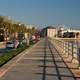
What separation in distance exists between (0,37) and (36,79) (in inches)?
3540

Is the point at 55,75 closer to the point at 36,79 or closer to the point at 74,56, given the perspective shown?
the point at 36,79

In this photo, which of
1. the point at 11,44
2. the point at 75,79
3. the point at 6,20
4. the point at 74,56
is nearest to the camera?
the point at 75,79

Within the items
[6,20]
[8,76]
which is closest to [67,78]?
[8,76]

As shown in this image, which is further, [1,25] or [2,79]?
[1,25]

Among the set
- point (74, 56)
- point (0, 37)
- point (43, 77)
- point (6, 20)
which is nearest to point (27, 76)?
point (43, 77)

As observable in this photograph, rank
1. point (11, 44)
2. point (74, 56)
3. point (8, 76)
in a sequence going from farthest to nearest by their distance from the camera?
point (11, 44)
point (74, 56)
point (8, 76)

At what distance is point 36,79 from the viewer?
12.8 meters

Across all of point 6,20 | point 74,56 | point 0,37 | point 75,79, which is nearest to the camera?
point 75,79

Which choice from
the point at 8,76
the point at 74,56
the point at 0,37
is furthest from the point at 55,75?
the point at 0,37

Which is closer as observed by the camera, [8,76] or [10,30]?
[8,76]

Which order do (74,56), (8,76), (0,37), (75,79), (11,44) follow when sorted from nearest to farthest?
(75,79)
(8,76)
(74,56)
(11,44)
(0,37)

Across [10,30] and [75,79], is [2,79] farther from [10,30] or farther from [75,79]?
[10,30]

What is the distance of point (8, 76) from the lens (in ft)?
45.0

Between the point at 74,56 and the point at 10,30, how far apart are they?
102574 millimetres
